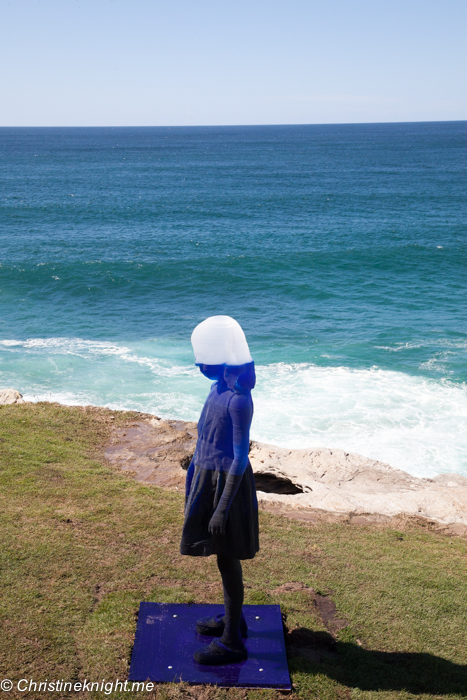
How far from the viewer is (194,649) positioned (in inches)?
189

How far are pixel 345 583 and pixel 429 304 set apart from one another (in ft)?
74.6

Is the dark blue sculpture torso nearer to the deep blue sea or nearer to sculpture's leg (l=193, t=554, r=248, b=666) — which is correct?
sculpture's leg (l=193, t=554, r=248, b=666)

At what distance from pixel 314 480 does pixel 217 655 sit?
5.81 meters

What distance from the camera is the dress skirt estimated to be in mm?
4398

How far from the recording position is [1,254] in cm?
3478

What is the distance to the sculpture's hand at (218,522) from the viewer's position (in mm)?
4277

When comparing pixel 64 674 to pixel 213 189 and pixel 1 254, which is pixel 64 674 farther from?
pixel 213 189

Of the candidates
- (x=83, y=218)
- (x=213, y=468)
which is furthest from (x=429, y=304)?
(x=83, y=218)

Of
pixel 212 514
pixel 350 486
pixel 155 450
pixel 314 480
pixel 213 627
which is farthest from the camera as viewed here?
pixel 155 450

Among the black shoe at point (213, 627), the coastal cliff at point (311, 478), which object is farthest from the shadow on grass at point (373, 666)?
the coastal cliff at point (311, 478)

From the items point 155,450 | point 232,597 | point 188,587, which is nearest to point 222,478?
point 232,597

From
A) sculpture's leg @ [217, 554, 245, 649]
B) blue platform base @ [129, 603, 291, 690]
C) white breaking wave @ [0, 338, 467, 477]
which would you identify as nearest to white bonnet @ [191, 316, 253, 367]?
sculpture's leg @ [217, 554, 245, 649]

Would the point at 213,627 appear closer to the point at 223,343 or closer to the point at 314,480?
the point at 223,343

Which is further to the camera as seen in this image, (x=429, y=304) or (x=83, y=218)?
(x=83, y=218)
